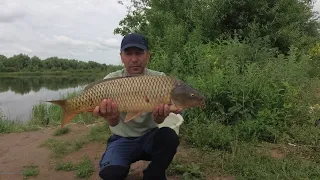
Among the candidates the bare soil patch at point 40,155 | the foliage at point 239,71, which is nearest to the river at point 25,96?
the bare soil patch at point 40,155

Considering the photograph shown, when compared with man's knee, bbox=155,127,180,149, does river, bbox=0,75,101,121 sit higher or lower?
lower

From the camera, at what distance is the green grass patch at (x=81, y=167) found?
124 inches

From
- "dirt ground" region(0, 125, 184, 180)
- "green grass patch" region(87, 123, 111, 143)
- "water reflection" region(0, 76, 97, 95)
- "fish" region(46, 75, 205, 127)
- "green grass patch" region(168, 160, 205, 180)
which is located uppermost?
"fish" region(46, 75, 205, 127)

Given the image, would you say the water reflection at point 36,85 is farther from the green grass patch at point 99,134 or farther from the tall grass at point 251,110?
the tall grass at point 251,110

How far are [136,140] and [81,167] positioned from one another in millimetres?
1105

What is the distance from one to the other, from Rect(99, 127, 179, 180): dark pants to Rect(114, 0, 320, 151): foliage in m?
1.13

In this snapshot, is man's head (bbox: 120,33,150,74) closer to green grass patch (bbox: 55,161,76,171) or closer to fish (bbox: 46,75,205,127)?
fish (bbox: 46,75,205,127)

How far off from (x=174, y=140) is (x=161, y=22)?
21.1ft

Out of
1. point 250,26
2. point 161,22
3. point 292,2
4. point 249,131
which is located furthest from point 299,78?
point 292,2

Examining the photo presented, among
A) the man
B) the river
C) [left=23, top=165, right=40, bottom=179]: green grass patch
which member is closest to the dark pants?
the man

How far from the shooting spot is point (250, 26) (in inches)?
300

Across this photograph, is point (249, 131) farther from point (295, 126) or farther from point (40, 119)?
point (40, 119)

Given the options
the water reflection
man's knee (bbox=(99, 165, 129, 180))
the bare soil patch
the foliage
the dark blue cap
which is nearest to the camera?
man's knee (bbox=(99, 165, 129, 180))

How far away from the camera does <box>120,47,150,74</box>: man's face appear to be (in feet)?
8.04
